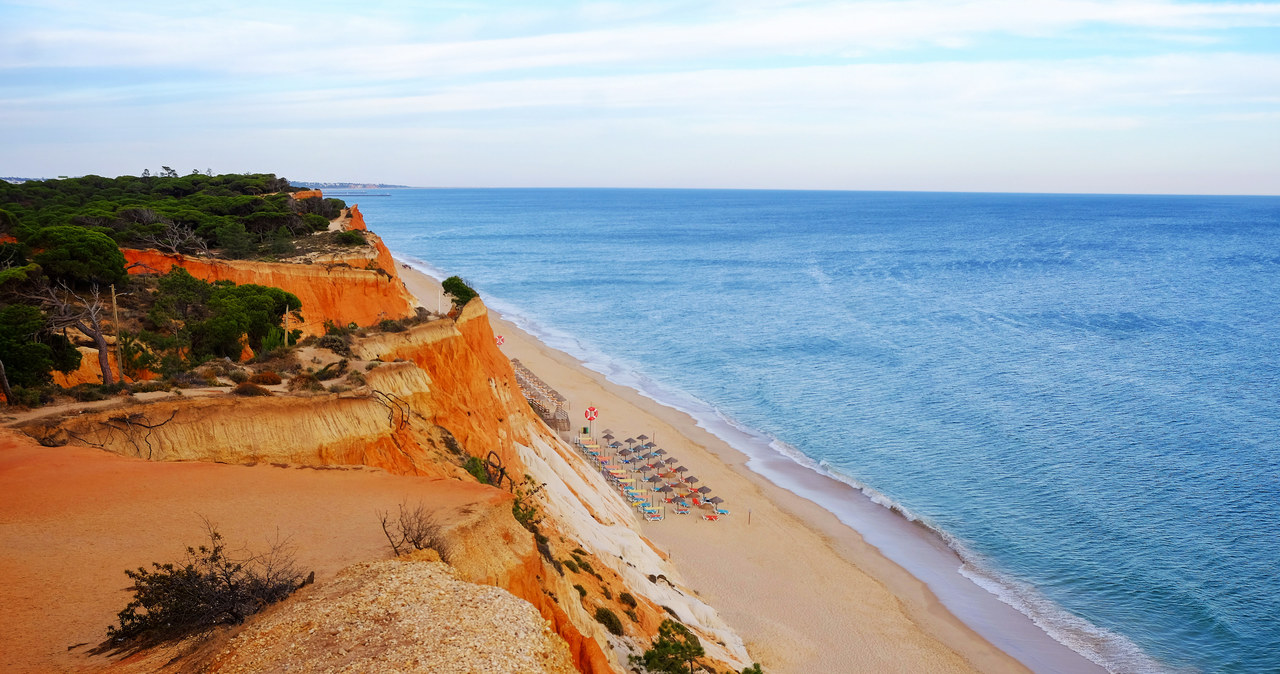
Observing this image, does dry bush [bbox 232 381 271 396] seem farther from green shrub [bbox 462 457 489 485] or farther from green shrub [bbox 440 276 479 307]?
green shrub [bbox 440 276 479 307]

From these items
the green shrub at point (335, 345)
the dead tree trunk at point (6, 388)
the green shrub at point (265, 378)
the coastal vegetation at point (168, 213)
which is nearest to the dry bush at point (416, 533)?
the green shrub at point (265, 378)

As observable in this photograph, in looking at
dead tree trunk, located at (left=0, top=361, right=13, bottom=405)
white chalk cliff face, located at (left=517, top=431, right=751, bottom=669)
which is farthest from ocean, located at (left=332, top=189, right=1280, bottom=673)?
dead tree trunk, located at (left=0, top=361, right=13, bottom=405)

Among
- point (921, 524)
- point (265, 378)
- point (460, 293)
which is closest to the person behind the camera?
point (265, 378)

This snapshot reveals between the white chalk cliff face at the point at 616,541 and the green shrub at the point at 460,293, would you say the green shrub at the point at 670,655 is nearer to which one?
the white chalk cliff face at the point at 616,541

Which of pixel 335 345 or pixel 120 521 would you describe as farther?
pixel 335 345

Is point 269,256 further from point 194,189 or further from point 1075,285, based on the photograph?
point 1075,285

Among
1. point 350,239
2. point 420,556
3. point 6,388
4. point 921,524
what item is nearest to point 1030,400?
point 921,524

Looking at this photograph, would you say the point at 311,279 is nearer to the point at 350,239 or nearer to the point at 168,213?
the point at 350,239
